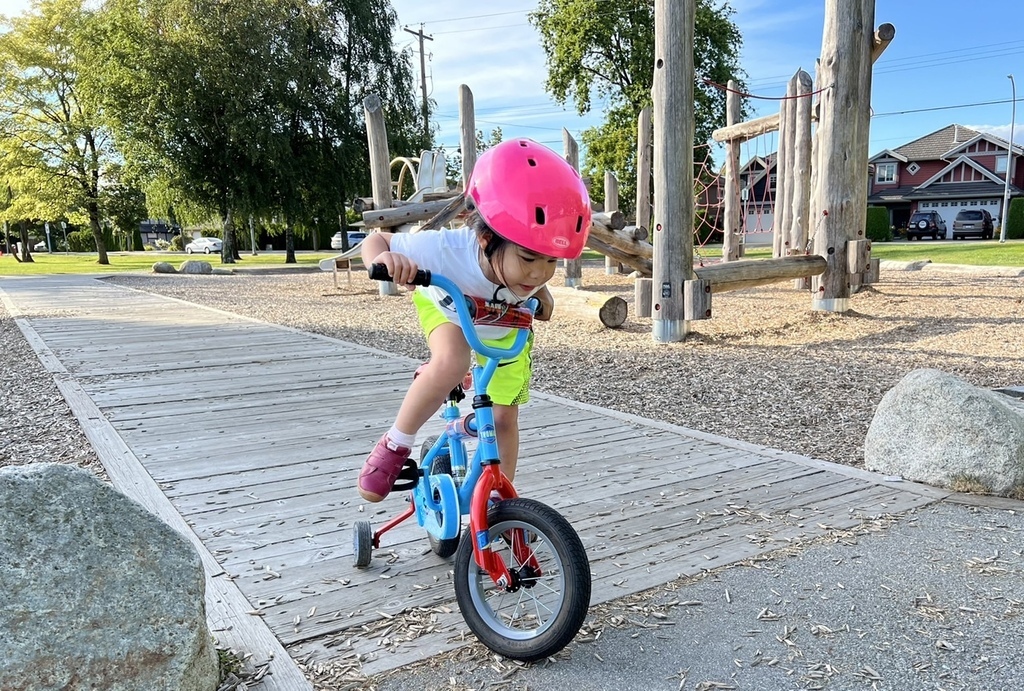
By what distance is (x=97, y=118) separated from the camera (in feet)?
86.4

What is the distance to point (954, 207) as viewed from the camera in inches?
1889

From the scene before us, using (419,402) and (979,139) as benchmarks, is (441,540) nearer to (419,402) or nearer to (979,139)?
(419,402)

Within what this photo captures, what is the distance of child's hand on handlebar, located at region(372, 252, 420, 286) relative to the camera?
214 cm

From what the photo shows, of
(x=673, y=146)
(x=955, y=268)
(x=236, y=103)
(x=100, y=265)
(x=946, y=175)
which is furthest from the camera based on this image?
(x=946, y=175)

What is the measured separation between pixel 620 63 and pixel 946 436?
3895 cm

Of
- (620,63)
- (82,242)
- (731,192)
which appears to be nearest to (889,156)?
(620,63)

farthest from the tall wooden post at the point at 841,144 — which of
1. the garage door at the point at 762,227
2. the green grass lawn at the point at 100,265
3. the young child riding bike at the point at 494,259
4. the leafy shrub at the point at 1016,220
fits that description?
the leafy shrub at the point at 1016,220

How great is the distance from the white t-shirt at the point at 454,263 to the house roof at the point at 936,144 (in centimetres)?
5625

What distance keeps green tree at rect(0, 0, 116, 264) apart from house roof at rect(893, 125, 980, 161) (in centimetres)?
4850

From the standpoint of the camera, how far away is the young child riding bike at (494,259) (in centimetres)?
205

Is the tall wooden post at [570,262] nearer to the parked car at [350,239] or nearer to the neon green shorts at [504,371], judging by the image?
the neon green shorts at [504,371]

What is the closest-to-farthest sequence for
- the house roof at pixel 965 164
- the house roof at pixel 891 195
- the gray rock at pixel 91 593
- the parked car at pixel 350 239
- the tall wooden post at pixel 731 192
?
the gray rock at pixel 91 593, the tall wooden post at pixel 731 192, the parked car at pixel 350 239, the house roof at pixel 965 164, the house roof at pixel 891 195

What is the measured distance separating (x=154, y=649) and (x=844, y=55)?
9137mm

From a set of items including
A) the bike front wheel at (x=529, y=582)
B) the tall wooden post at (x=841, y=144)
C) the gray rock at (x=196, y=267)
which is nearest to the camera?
the bike front wheel at (x=529, y=582)
